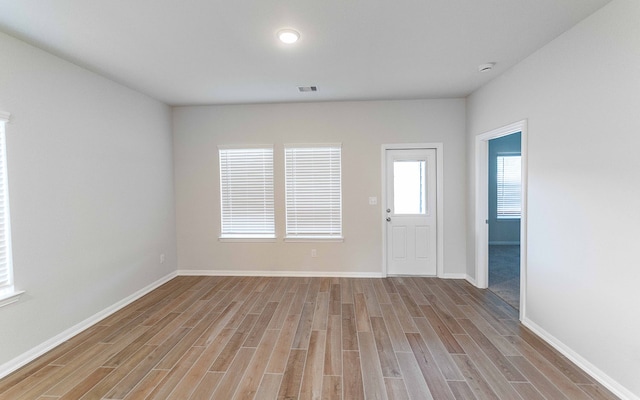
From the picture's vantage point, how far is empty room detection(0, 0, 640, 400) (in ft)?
6.53

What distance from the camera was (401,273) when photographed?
438 centimetres

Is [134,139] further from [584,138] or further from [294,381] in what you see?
[584,138]

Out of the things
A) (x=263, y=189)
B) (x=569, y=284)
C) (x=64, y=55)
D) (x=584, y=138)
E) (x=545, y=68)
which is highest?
(x=64, y=55)

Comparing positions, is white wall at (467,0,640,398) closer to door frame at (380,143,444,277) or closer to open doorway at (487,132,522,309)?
door frame at (380,143,444,277)

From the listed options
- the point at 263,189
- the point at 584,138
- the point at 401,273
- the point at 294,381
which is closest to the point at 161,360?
the point at 294,381

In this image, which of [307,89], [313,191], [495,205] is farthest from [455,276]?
[307,89]

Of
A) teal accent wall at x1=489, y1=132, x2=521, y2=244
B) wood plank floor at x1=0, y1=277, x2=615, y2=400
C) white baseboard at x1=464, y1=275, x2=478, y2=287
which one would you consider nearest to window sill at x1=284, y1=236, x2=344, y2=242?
wood plank floor at x1=0, y1=277, x2=615, y2=400

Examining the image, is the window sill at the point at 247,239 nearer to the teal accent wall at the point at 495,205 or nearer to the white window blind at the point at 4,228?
the white window blind at the point at 4,228

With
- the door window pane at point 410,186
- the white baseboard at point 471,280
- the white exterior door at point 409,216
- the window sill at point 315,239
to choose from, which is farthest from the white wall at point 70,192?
the white baseboard at point 471,280

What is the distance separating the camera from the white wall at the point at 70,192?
7.59 ft

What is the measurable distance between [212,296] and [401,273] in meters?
2.89

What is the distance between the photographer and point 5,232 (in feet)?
7.32

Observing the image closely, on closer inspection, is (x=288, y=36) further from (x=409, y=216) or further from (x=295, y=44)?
(x=409, y=216)

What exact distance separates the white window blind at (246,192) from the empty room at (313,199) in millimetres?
37
